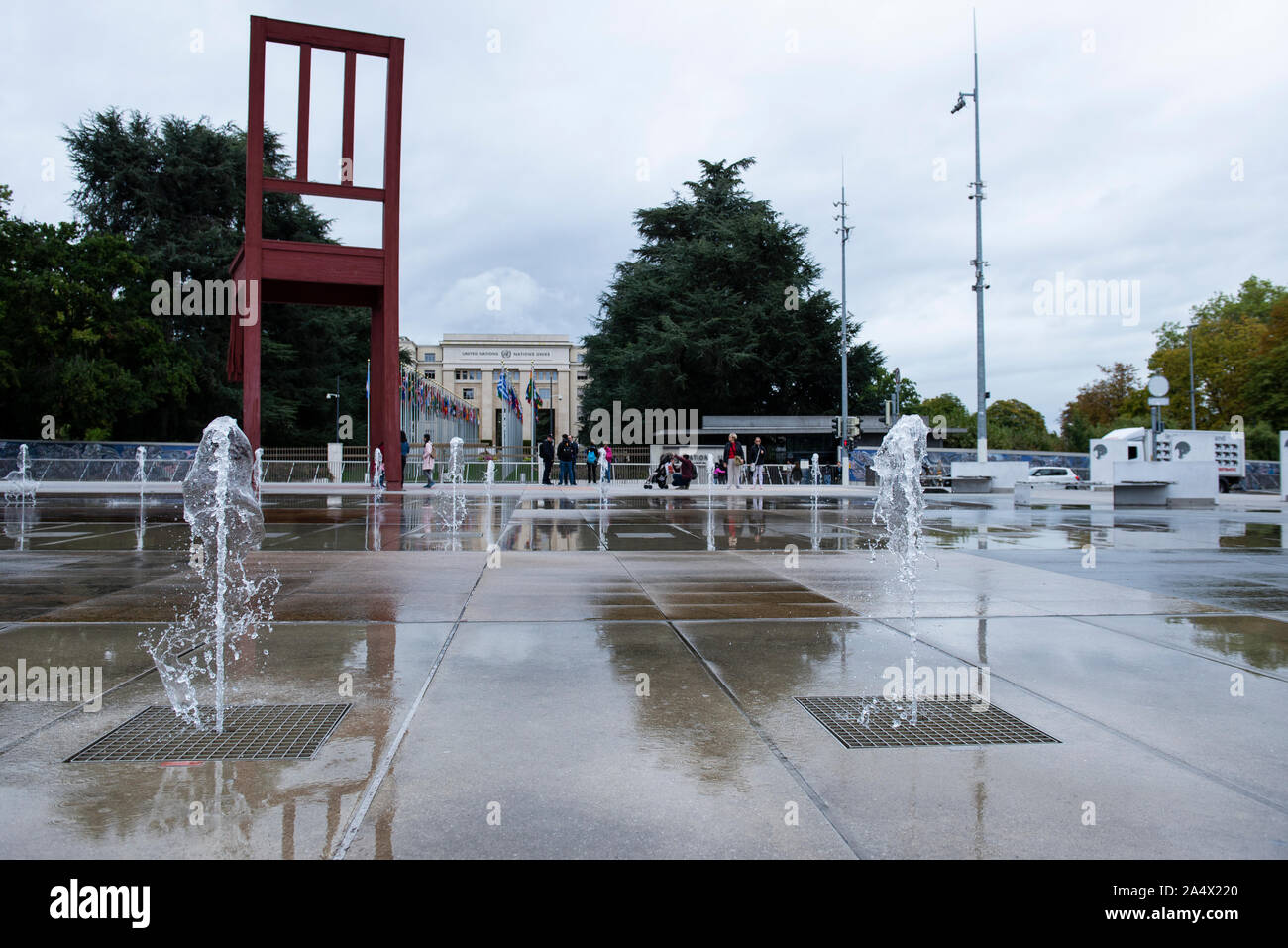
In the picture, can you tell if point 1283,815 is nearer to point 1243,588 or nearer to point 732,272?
point 1243,588

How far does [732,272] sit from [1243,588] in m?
45.4

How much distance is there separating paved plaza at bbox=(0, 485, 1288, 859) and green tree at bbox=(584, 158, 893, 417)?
38.7m

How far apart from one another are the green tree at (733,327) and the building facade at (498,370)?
5390 centimetres

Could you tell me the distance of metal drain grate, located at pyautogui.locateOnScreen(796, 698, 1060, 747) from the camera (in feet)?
13.9

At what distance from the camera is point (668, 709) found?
182 inches

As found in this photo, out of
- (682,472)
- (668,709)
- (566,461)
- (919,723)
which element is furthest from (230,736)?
(566,461)

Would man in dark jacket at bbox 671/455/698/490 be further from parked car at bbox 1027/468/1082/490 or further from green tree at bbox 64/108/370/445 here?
green tree at bbox 64/108/370/445

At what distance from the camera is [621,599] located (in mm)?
8109

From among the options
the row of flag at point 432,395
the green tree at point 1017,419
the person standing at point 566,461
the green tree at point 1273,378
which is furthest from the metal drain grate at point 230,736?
the green tree at point 1017,419

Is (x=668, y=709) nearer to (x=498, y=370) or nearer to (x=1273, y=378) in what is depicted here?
(x=1273, y=378)

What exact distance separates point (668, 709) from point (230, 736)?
211 centimetres

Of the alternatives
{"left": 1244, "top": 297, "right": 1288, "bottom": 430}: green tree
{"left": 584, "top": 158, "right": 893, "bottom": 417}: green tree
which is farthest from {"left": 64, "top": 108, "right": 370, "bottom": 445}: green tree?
{"left": 1244, "top": 297, "right": 1288, "bottom": 430}: green tree

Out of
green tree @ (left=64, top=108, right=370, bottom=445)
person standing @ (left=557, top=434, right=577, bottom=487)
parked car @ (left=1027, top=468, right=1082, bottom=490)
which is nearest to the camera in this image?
person standing @ (left=557, top=434, right=577, bottom=487)

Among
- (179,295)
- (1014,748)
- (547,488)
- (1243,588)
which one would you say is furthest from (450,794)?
(179,295)
